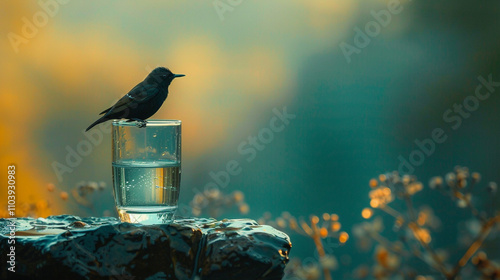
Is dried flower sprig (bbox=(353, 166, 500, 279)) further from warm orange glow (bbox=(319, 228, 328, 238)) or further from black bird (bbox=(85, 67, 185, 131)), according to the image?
black bird (bbox=(85, 67, 185, 131))

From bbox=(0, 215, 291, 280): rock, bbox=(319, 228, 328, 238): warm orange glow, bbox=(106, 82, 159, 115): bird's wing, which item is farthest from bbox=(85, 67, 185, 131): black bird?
bbox=(319, 228, 328, 238): warm orange glow

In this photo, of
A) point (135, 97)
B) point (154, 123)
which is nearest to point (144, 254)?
point (154, 123)

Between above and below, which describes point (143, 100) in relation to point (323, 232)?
above

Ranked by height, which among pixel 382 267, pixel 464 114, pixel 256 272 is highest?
pixel 464 114

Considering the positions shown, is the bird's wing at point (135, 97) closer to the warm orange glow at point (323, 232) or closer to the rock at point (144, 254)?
the rock at point (144, 254)

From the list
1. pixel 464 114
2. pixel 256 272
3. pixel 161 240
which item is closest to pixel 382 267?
pixel 256 272

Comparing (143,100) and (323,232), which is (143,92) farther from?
(323,232)

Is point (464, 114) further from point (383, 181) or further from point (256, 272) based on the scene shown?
point (256, 272)

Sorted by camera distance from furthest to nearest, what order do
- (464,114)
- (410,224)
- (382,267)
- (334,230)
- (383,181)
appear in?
(464,114)
(334,230)
(383,181)
(410,224)
(382,267)
